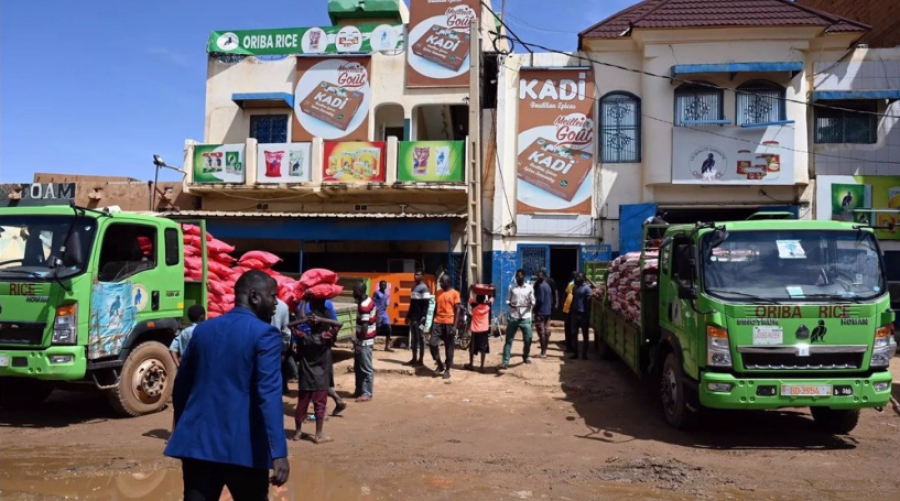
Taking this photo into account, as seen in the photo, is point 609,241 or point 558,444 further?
point 609,241

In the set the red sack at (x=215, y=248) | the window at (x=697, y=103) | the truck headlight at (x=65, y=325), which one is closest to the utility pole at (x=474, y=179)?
the window at (x=697, y=103)

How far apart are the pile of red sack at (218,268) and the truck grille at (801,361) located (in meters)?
5.60

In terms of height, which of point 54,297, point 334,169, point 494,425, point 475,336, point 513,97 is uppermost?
point 513,97

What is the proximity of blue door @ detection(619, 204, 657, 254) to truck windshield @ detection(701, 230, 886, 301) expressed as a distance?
355 inches

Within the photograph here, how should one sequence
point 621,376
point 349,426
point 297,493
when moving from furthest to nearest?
point 621,376
point 349,426
point 297,493

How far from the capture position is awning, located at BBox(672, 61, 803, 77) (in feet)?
48.1

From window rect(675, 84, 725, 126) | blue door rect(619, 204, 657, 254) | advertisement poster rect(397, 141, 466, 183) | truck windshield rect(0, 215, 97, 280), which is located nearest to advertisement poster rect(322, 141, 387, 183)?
advertisement poster rect(397, 141, 466, 183)

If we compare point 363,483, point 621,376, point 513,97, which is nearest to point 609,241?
point 513,97

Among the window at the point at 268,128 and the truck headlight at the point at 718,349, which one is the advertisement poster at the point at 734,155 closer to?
the truck headlight at the point at 718,349

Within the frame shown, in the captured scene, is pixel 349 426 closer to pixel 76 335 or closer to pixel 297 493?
pixel 297 493

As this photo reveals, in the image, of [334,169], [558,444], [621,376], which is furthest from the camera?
[334,169]

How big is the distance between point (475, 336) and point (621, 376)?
2388mm

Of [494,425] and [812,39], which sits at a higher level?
[812,39]

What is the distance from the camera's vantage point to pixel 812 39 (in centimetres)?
1505
